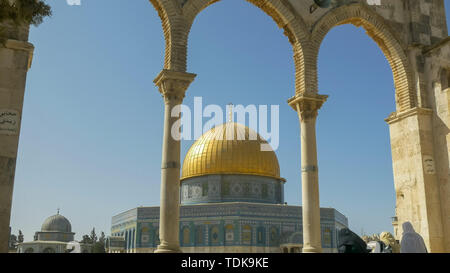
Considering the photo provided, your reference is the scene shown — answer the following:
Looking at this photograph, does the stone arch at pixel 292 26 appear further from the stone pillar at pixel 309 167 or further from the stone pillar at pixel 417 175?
the stone pillar at pixel 417 175

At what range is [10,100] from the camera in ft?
24.1

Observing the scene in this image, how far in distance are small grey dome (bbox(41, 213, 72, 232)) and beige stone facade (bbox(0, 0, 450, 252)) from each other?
49.5 m

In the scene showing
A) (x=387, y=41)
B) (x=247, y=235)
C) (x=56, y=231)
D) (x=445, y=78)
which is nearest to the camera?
(x=445, y=78)

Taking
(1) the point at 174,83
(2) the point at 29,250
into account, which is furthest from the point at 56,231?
(1) the point at 174,83

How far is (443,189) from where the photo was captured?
1075 cm

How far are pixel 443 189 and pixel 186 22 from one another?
7.36 metres

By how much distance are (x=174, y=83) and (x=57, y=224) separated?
5017 cm

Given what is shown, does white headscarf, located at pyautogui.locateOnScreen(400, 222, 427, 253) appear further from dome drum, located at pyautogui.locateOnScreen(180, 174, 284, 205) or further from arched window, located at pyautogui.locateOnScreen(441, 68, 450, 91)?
dome drum, located at pyautogui.locateOnScreen(180, 174, 284, 205)

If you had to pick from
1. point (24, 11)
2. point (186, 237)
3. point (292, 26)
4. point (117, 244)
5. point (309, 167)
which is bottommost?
point (117, 244)

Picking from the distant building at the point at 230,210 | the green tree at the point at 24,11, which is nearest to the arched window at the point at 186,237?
the distant building at the point at 230,210

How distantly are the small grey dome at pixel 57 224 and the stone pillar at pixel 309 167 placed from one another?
49.4 m

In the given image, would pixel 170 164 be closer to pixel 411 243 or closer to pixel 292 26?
pixel 411 243
